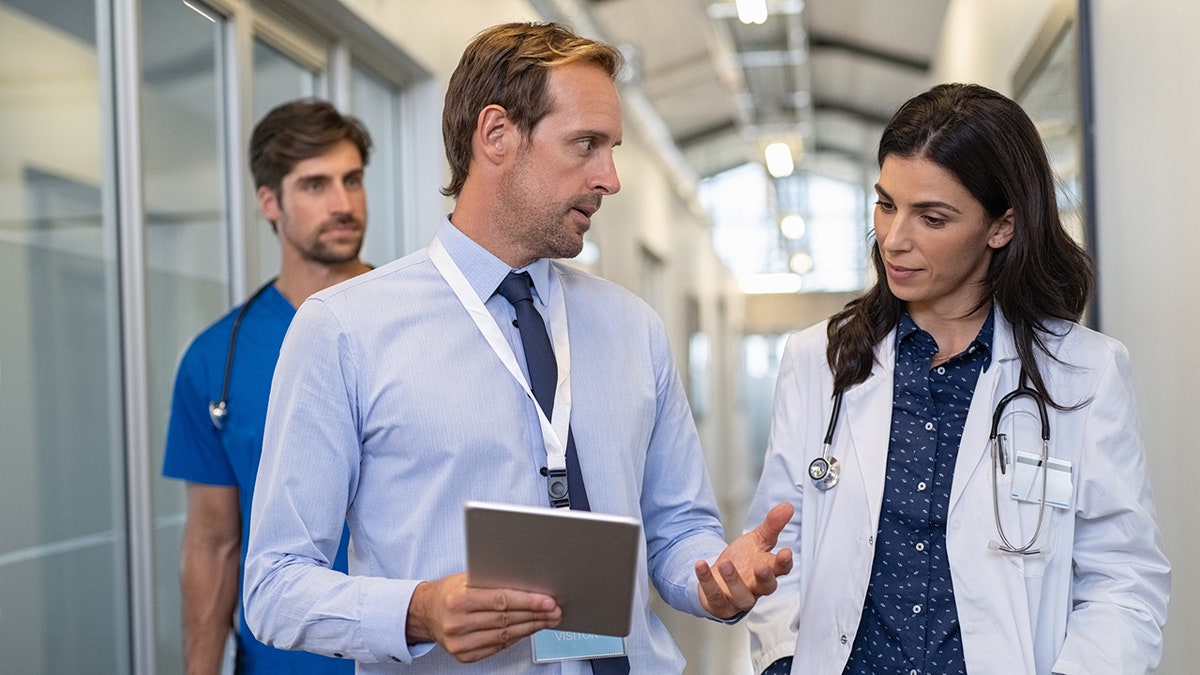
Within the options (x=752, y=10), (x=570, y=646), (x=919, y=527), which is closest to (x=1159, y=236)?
(x=919, y=527)

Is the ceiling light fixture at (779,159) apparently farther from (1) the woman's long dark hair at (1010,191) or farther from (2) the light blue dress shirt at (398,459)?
(2) the light blue dress shirt at (398,459)

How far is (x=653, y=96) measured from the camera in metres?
13.8

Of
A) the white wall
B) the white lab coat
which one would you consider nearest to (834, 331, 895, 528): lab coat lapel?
the white lab coat

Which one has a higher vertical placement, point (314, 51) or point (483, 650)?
point (314, 51)

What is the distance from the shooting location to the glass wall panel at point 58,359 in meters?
2.45

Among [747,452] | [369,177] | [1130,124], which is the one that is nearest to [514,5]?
[369,177]

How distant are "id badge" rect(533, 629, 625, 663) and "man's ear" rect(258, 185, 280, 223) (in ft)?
4.59

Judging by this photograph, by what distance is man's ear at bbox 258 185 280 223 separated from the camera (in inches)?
107

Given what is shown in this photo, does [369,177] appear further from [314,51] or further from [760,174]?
[760,174]

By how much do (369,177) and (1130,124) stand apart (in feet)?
8.69

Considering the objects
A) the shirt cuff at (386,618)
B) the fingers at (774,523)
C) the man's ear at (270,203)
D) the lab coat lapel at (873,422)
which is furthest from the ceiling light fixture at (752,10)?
the shirt cuff at (386,618)

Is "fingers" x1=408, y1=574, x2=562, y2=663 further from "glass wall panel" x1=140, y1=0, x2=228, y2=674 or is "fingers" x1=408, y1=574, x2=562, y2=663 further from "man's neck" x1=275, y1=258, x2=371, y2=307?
"glass wall panel" x1=140, y1=0, x2=228, y2=674

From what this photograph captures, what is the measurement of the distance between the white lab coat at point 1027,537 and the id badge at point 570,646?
408 millimetres

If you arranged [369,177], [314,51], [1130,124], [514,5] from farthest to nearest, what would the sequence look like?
[514,5] < [369,177] < [314,51] < [1130,124]
